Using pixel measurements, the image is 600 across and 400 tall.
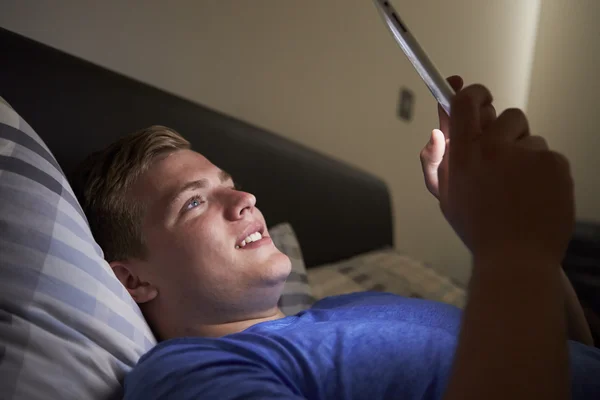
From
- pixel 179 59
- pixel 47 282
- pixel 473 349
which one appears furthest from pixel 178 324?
pixel 179 59

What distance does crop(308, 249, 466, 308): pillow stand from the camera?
50.3 inches

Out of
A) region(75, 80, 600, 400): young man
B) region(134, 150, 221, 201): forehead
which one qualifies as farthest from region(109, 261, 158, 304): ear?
region(134, 150, 221, 201): forehead

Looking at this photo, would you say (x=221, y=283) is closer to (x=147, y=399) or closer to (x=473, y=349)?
(x=147, y=399)

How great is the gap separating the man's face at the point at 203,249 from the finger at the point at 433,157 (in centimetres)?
25

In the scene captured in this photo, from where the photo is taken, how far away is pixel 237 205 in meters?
0.85

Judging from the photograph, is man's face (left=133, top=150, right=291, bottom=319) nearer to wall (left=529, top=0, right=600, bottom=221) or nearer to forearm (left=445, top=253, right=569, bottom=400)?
forearm (left=445, top=253, right=569, bottom=400)

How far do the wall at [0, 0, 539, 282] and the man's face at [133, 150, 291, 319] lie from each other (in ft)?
1.62

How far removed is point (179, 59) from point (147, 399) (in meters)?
0.91

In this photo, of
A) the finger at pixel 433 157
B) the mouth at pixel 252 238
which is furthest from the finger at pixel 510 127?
the mouth at pixel 252 238

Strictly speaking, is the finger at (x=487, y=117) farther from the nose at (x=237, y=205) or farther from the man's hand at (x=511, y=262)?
the nose at (x=237, y=205)

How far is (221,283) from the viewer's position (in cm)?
79

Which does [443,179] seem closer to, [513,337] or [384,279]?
[513,337]

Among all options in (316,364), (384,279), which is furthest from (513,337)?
(384,279)

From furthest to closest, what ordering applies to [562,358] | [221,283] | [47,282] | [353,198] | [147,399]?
[353,198], [221,283], [47,282], [147,399], [562,358]
